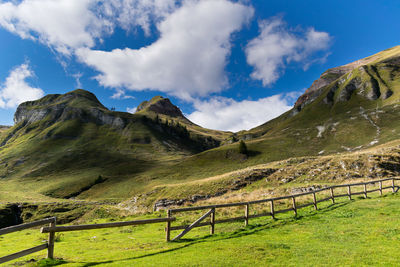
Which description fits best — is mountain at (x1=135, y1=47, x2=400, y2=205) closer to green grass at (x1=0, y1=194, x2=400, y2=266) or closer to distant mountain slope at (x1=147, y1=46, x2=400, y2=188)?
distant mountain slope at (x1=147, y1=46, x2=400, y2=188)

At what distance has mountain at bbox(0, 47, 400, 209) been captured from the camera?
160 feet

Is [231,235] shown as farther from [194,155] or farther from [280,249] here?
[194,155]

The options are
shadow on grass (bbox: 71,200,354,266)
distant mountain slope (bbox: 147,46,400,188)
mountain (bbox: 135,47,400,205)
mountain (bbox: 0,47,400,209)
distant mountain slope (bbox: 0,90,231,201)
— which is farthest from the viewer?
distant mountain slope (bbox: 0,90,231,201)

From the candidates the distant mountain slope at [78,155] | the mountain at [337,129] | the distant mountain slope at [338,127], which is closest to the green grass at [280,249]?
the mountain at [337,129]

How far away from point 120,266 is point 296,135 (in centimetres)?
13663

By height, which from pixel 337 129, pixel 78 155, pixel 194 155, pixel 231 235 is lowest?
pixel 231 235

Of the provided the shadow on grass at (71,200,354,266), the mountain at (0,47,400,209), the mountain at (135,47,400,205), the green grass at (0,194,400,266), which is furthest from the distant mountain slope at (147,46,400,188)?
the green grass at (0,194,400,266)

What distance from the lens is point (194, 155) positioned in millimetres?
110062

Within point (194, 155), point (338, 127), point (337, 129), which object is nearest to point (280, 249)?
point (194, 155)

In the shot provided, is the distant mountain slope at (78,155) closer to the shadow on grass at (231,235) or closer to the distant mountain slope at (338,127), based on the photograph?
the distant mountain slope at (338,127)

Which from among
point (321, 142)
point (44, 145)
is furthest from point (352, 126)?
point (44, 145)

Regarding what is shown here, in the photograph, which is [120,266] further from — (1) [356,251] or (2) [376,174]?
(2) [376,174]

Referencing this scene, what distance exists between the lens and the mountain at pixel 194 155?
1923 inches

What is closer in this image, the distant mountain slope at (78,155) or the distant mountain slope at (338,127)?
the distant mountain slope at (338,127)
